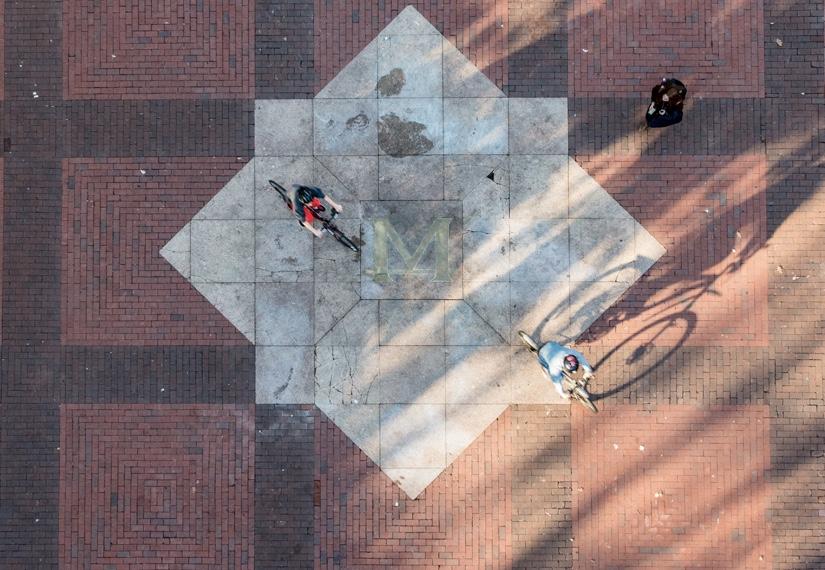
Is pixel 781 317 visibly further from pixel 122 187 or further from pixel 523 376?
pixel 122 187

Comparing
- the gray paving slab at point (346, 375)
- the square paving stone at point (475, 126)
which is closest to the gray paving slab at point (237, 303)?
the gray paving slab at point (346, 375)

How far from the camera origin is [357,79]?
31.4 feet

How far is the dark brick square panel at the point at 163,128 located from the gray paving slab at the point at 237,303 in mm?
2116

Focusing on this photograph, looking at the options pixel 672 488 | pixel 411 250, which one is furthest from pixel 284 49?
pixel 672 488

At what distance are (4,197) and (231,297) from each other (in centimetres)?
402

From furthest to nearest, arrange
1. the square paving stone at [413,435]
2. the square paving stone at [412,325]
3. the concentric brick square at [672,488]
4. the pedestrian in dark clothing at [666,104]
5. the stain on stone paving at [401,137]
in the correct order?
1. the stain on stone paving at [401,137]
2. the square paving stone at [412,325]
3. the square paving stone at [413,435]
4. the concentric brick square at [672,488]
5. the pedestrian in dark clothing at [666,104]

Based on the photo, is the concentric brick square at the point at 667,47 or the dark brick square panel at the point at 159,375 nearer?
the dark brick square panel at the point at 159,375

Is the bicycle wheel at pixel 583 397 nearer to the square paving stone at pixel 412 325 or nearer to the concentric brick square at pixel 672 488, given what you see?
the concentric brick square at pixel 672 488

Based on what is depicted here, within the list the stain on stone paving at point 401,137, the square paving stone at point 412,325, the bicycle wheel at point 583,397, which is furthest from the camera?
the stain on stone paving at point 401,137

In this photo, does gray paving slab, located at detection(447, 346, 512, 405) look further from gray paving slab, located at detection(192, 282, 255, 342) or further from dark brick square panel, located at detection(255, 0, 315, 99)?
dark brick square panel, located at detection(255, 0, 315, 99)

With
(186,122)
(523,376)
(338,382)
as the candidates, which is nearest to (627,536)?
(523,376)

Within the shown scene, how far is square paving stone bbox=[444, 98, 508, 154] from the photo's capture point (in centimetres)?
953

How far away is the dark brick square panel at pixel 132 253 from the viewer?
945cm

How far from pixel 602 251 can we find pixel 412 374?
3550 mm
